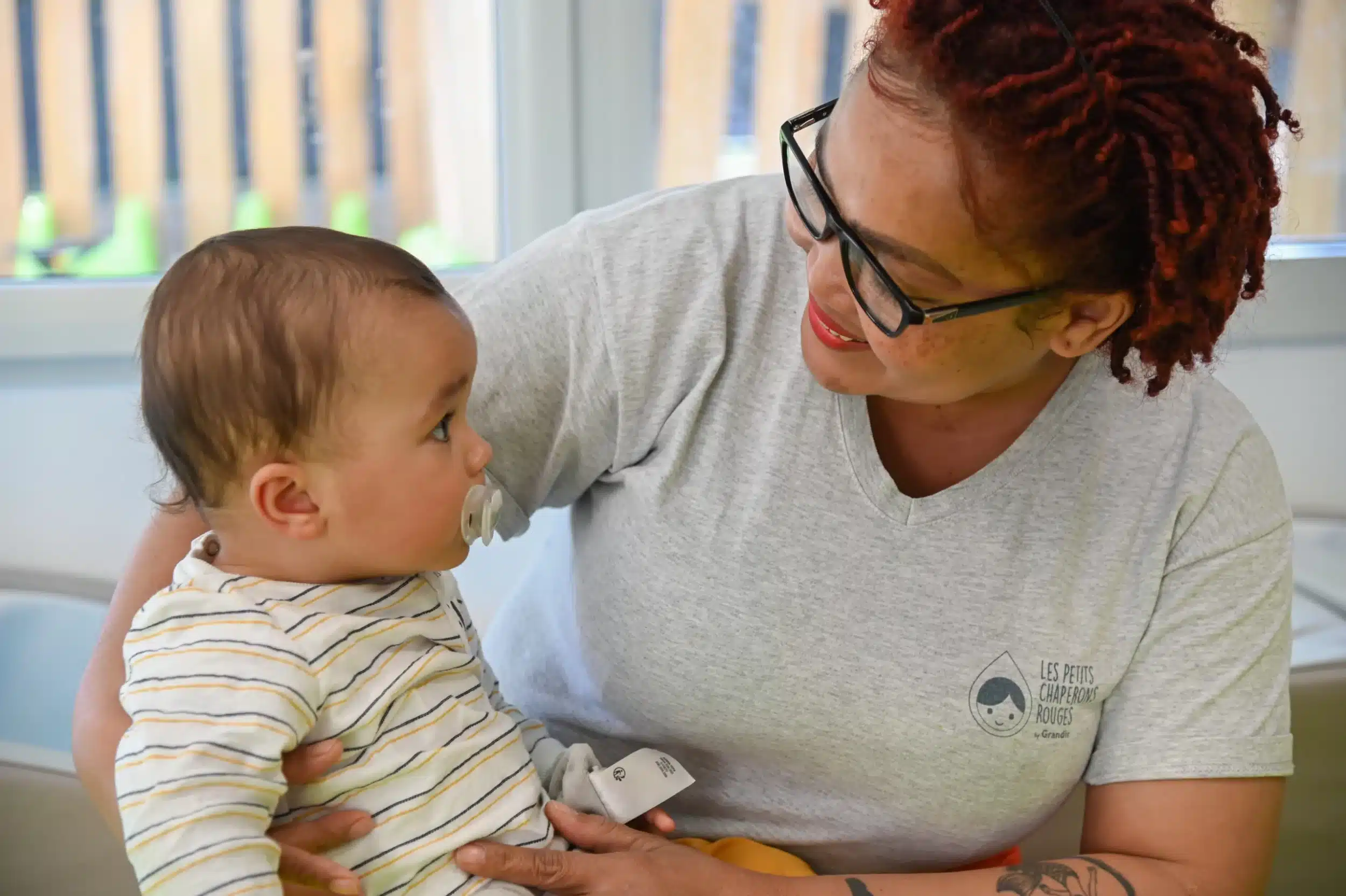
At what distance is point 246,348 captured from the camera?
0.89 meters

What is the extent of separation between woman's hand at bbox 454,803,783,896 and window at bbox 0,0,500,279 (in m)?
1.25

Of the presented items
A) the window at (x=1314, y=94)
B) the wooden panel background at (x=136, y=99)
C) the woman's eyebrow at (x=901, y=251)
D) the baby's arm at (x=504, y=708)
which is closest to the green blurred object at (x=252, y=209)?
the wooden panel background at (x=136, y=99)

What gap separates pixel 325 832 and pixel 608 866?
0.75ft

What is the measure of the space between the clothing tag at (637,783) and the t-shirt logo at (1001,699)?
26cm

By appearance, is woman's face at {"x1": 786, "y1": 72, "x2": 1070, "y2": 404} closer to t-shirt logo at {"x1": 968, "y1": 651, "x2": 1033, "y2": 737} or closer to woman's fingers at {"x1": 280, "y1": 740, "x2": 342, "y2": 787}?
t-shirt logo at {"x1": 968, "y1": 651, "x2": 1033, "y2": 737}

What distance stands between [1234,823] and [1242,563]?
23 centimetres

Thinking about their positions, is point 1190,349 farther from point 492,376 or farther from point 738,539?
point 492,376

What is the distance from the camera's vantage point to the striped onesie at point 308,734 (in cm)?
84

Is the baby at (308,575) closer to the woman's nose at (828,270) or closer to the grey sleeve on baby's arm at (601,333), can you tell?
the grey sleeve on baby's arm at (601,333)

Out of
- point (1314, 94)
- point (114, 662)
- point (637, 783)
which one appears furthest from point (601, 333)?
point (1314, 94)

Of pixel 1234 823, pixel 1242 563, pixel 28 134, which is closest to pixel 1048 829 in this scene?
pixel 1234 823

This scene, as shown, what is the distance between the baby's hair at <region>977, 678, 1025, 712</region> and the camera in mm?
1111

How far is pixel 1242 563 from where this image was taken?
111 cm

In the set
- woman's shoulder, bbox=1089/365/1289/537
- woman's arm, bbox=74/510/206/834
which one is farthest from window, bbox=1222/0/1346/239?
woman's arm, bbox=74/510/206/834
